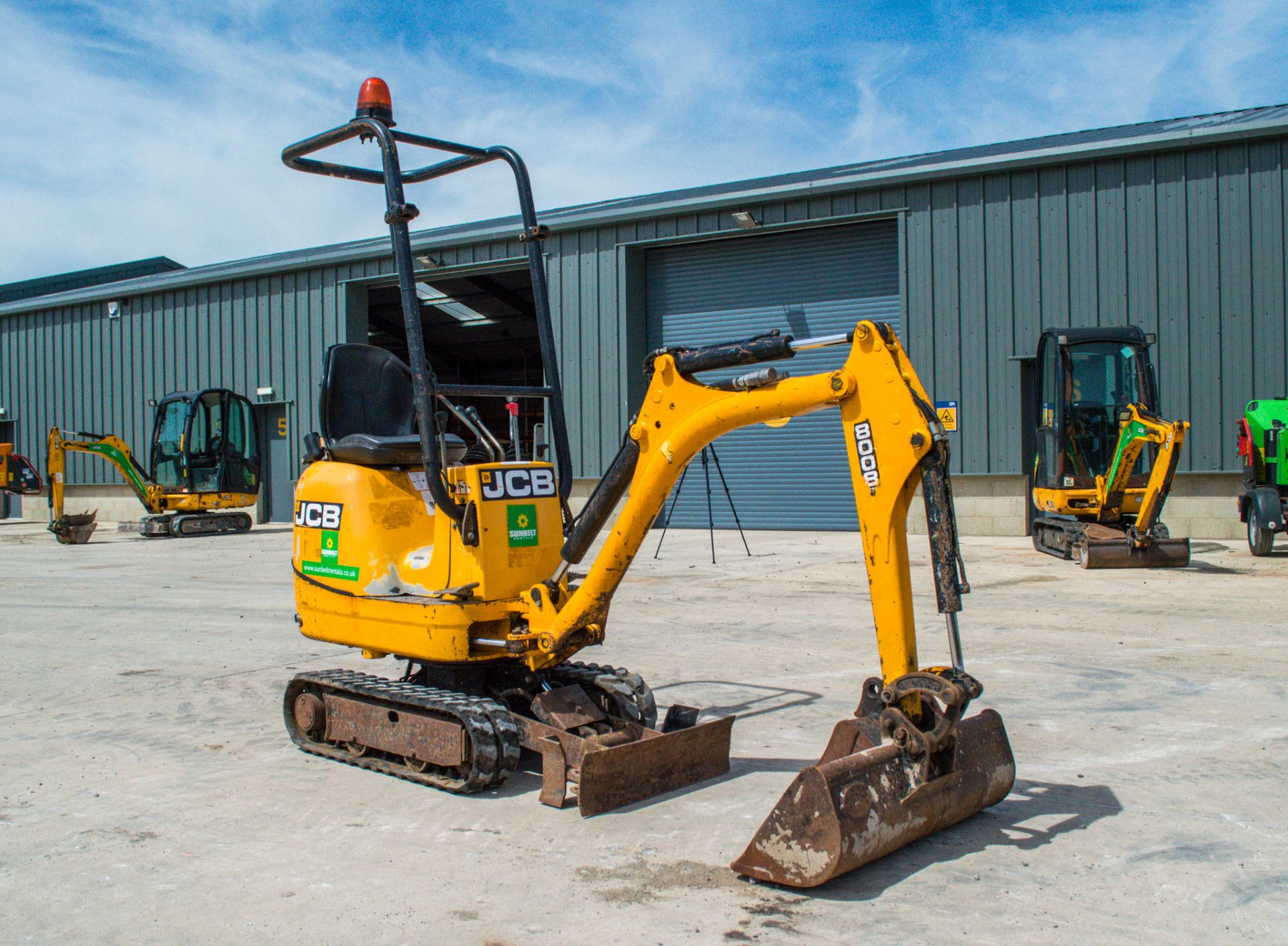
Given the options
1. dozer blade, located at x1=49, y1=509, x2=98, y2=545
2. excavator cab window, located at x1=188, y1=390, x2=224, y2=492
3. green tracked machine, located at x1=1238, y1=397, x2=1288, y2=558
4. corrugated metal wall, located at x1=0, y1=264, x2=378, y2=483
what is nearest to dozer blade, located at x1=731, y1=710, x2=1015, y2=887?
green tracked machine, located at x1=1238, y1=397, x2=1288, y2=558

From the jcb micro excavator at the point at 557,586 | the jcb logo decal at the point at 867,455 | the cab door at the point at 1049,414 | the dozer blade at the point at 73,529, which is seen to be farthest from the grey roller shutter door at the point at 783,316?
the jcb logo decal at the point at 867,455

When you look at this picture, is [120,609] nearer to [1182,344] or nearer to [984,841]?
[984,841]

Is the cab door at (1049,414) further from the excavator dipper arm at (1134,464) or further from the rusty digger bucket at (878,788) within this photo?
the rusty digger bucket at (878,788)

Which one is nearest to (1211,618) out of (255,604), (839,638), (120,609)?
(839,638)

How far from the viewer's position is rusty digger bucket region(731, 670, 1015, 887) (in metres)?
3.55

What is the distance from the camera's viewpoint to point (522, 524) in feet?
16.6

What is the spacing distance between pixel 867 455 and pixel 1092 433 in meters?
12.1

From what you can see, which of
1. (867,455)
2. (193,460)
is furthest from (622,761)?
(193,460)

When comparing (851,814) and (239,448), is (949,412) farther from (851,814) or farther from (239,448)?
(239,448)

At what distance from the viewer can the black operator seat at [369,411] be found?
17.7 feet

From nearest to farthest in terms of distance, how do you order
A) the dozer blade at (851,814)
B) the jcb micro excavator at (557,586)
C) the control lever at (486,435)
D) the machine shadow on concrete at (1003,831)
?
1. the dozer blade at (851,814)
2. the machine shadow on concrete at (1003,831)
3. the jcb micro excavator at (557,586)
4. the control lever at (486,435)

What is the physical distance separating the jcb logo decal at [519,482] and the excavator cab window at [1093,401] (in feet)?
37.2

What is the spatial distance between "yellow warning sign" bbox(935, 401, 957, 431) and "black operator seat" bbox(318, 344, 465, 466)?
11.2 meters

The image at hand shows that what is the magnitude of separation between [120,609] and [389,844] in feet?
26.3
